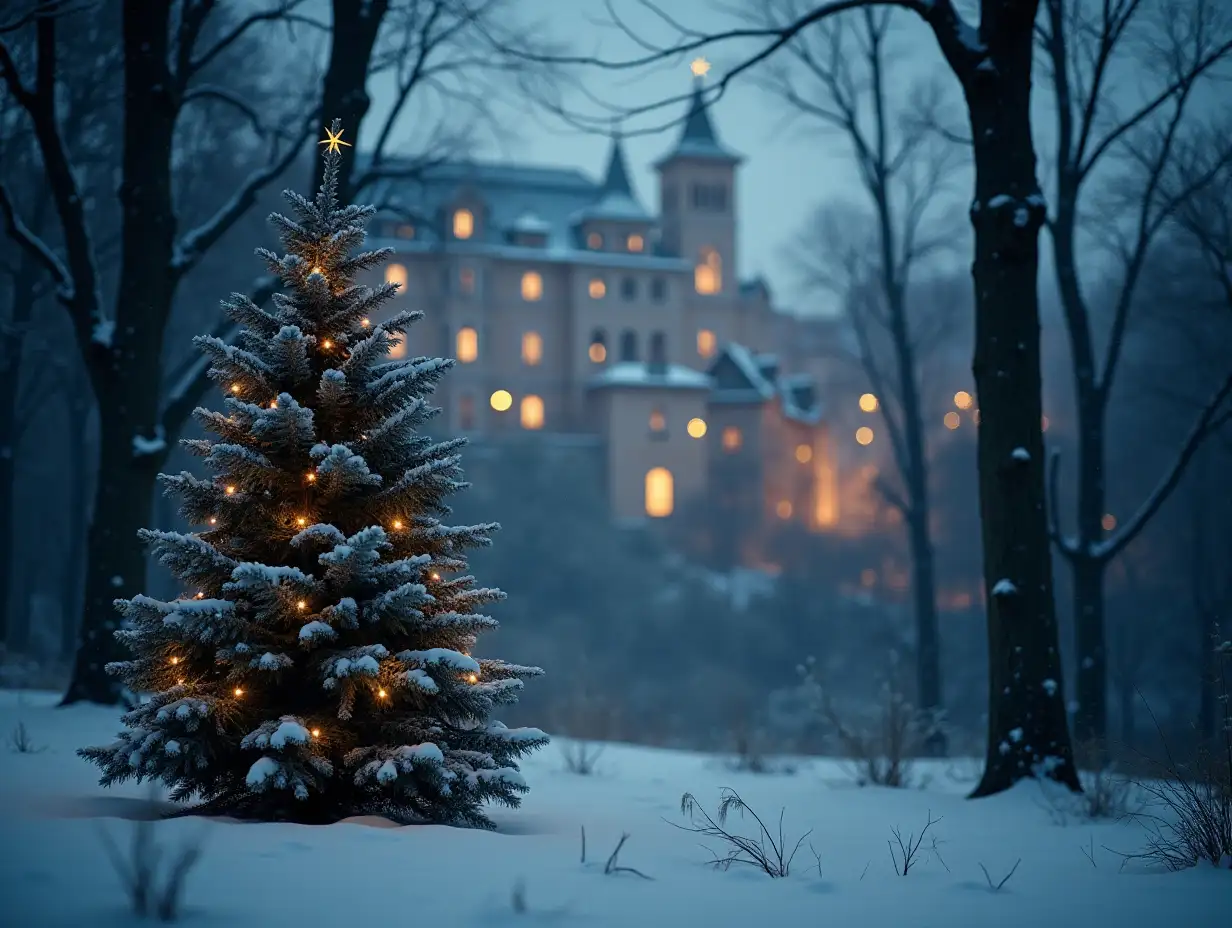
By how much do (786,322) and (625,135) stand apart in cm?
8429

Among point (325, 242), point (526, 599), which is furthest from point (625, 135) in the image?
point (526, 599)

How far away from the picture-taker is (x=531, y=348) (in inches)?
2420

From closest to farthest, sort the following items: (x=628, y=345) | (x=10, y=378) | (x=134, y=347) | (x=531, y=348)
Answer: (x=134, y=347), (x=10, y=378), (x=531, y=348), (x=628, y=345)

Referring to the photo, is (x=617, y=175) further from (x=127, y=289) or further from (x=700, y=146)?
(x=127, y=289)

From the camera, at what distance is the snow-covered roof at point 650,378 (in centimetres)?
5844

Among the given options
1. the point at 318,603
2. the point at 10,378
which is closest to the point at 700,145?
the point at 10,378

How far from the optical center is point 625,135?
28.9ft

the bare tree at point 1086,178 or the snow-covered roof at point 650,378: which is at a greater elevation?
the snow-covered roof at point 650,378

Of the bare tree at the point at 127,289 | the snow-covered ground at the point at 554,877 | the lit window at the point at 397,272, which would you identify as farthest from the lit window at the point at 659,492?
the snow-covered ground at the point at 554,877

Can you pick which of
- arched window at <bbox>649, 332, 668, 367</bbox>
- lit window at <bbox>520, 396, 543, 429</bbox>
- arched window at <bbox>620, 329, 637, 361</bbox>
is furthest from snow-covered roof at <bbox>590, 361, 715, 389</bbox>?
lit window at <bbox>520, 396, 543, 429</bbox>

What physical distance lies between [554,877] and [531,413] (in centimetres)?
5691

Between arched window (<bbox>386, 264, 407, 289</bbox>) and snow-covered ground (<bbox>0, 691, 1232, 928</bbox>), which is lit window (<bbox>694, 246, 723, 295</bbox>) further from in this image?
snow-covered ground (<bbox>0, 691, 1232, 928</bbox>)

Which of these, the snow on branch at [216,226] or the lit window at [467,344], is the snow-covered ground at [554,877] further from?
the lit window at [467,344]

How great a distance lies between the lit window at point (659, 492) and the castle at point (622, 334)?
0.24ft
